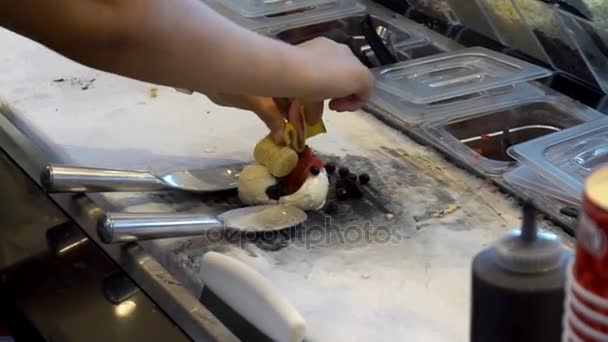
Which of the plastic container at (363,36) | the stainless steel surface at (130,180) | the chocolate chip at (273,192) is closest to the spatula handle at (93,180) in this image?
the stainless steel surface at (130,180)

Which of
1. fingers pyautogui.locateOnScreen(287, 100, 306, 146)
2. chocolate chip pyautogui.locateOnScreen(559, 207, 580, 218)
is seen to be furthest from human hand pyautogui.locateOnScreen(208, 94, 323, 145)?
chocolate chip pyautogui.locateOnScreen(559, 207, 580, 218)

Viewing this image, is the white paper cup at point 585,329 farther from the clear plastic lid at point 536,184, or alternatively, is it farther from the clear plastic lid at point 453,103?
the clear plastic lid at point 453,103

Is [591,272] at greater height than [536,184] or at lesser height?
greater

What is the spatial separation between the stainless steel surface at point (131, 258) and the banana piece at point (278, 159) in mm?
152

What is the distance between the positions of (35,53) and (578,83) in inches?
27.2

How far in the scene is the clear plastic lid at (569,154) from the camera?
856 millimetres

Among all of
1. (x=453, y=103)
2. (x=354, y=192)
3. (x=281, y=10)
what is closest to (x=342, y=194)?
(x=354, y=192)

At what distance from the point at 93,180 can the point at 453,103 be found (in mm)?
418

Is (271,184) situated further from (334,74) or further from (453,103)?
(453,103)

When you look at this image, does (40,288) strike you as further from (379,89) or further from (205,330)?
(379,89)

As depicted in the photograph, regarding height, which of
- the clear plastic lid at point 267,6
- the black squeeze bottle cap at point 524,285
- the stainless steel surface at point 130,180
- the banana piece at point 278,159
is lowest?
the stainless steel surface at point 130,180

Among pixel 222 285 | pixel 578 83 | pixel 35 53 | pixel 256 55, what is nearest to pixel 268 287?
pixel 222 285

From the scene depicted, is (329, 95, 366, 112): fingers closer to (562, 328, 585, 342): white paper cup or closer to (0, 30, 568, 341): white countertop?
(0, 30, 568, 341): white countertop

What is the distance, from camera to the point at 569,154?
90cm
